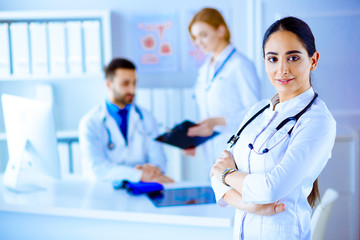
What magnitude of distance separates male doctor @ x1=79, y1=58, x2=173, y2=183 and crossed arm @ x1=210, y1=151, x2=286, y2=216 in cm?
103

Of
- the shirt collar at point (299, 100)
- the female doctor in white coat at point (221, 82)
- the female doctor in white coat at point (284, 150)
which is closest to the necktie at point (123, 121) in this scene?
the female doctor in white coat at point (221, 82)

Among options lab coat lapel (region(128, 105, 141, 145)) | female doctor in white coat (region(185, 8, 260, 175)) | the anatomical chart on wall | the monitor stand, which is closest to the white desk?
the monitor stand

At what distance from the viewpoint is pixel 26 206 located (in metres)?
1.91

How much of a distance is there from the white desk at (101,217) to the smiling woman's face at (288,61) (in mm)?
682

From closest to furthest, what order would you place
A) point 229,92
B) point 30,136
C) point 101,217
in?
point 101,217
point 30,136
point 229,92

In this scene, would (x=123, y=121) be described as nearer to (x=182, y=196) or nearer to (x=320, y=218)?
(x=182, y=196)

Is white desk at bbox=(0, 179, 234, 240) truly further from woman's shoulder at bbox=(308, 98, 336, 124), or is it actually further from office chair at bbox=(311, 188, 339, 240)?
woman's shoulder at bbox=(308, 98, 336, 124)

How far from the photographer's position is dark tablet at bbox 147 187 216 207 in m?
1.85

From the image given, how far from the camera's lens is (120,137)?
2559 mm

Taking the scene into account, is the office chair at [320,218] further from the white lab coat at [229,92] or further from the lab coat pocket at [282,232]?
the white lab coat at [229,92]

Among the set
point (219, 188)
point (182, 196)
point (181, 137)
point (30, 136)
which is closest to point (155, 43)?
point (181, 137)

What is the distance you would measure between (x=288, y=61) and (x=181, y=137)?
117 centimetres

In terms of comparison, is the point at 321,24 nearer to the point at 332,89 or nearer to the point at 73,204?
the point at 332,89

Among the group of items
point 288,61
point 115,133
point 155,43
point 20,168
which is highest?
point 155,43
